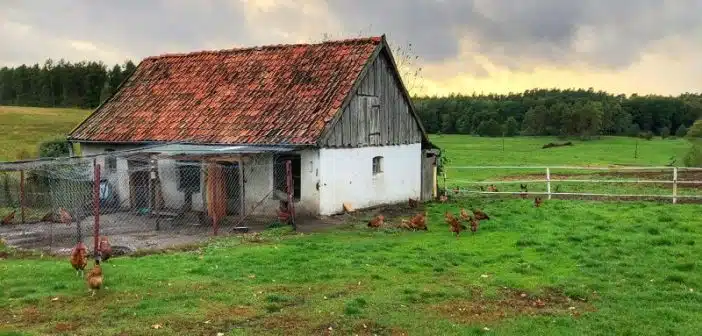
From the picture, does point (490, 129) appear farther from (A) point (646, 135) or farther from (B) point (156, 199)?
(B) point (156, 199)

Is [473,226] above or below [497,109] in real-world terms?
below

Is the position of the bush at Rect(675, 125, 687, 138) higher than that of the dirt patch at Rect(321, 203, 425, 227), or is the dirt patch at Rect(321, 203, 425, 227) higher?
the bush at Rect(675, 125, 687, 138)

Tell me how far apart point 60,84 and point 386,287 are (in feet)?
307

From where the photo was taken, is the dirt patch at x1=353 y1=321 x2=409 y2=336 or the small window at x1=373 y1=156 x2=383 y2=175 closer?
the dirt patch at x1=353 y1=321 x2=409 y2=336

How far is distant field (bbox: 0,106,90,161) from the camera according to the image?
49.5 metres

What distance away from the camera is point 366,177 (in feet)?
79.9

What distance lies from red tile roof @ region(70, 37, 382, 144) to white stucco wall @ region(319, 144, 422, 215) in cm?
159

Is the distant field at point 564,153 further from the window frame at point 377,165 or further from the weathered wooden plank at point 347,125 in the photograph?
the weathered wooden plank at point 347,125

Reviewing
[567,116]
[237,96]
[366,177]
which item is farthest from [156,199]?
[567,116]

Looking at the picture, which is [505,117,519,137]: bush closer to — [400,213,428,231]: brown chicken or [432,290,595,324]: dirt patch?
[400,213,428,231]: brown chicken

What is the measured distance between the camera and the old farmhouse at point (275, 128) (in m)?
22.2

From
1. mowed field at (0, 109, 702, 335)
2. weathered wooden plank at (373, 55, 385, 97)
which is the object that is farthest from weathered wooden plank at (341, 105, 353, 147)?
mowed field at (0, 109, 702, 335)

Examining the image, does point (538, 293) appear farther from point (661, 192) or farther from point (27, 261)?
point (661, 192)

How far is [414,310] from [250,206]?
13.1m
